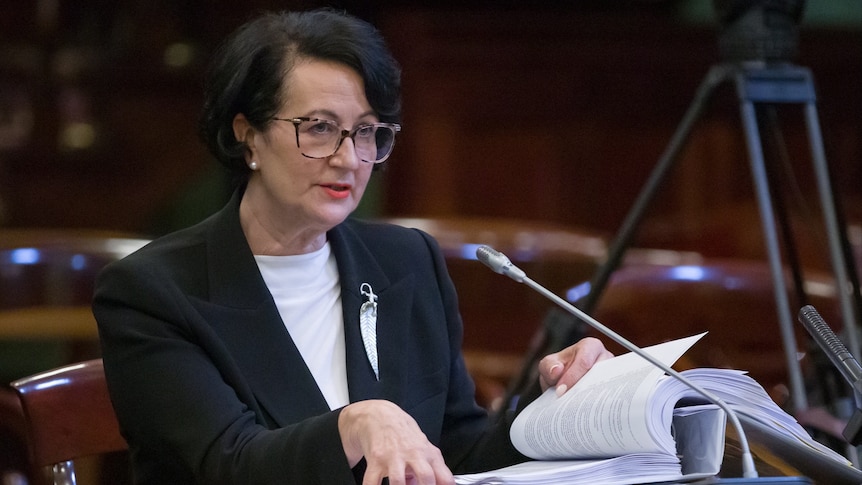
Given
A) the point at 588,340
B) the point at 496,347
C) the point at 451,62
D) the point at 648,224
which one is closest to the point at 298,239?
the point at 588,340

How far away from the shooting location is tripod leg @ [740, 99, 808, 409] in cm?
210

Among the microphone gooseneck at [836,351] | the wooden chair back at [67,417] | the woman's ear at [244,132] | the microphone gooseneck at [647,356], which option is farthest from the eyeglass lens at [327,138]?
the microphone gooseneck at [836,351]

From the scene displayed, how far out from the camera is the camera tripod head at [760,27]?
88.4 inches

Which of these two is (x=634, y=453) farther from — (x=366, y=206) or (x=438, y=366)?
(x=366, y=206)

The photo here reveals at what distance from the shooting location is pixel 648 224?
5.07 metres

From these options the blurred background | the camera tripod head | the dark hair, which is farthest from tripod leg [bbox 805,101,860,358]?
the blurred background

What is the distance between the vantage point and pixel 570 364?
5.20ft

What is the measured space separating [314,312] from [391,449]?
2.04ft

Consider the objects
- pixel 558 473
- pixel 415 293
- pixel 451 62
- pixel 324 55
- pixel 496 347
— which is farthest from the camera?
pixel 451 62


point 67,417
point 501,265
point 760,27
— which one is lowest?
point 67,417

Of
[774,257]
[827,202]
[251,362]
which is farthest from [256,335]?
[827,202]

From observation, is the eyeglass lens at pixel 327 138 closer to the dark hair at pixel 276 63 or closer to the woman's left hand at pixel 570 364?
the dark hair at pixel 276 63

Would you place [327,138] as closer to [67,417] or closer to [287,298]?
[287,298]

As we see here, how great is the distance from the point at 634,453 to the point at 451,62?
3.63 metres
